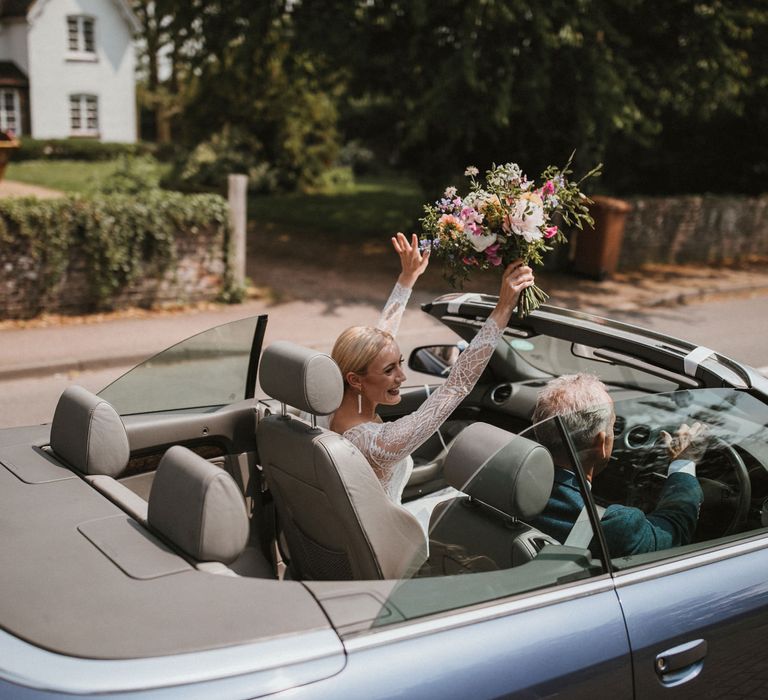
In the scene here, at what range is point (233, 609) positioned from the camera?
213 cm

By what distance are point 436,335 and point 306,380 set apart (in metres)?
7.94

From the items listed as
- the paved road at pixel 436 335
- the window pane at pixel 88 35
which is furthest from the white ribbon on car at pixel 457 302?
the window pane at pixel 88 35

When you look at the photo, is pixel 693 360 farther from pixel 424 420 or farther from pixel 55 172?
pixel 55 172

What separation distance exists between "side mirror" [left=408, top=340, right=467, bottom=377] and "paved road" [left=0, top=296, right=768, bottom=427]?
350 cm

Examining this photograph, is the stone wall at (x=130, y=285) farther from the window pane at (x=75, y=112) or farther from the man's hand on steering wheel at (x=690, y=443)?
the window pane at (x=75, y=112)

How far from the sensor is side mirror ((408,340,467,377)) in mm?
5000

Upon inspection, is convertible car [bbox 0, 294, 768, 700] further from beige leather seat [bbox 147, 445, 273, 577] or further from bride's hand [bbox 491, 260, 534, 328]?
bride's hand [bbox 491, 260, 534, 328]

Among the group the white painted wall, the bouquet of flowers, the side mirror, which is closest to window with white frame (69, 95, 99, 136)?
the white painted wall

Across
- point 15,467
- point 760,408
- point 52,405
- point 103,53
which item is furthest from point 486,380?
point 103,53

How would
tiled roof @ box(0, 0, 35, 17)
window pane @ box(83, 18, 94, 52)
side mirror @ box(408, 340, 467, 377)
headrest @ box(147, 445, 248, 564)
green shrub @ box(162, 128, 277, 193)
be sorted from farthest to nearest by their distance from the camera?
1. window pane @ box(83, 18, 94, 52)
2. tiled roof @ box(0, 0, 35, 17)
3. green shrub @ box(162, 128, 277, 193)
4. side mirror @ box(408, 340, 467, 377)
5. headrest @ box(147, 445, 248, 564)

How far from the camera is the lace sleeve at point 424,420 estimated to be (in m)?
3.05

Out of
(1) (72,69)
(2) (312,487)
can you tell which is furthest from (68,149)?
(2) (312,487)

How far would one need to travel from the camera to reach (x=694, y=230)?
17031 mm

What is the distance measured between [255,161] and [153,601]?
22496 millimetres
